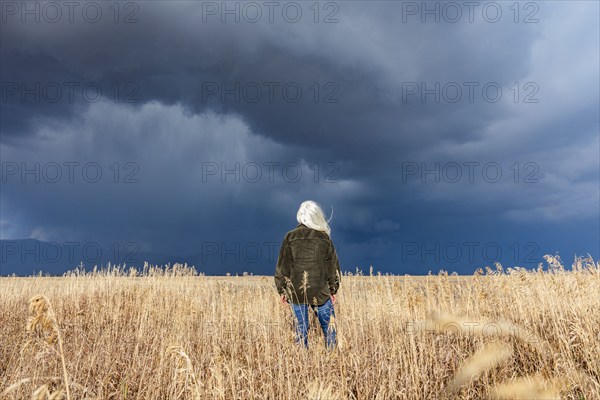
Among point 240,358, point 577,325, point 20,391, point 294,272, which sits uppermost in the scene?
point 294,272

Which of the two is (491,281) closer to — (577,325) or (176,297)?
(577,325)

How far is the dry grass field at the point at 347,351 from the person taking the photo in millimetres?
3922

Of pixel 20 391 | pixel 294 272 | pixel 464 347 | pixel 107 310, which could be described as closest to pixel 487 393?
pixel 464 347

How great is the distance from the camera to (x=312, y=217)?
5.67 meters

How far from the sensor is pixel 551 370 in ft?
15.6

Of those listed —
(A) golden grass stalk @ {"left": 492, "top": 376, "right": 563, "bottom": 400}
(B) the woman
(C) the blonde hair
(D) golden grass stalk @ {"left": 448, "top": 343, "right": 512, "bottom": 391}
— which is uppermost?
(C) the blonde hair

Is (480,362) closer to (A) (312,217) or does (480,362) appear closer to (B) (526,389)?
(B) (526,389)

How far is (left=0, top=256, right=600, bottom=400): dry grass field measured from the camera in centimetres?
392

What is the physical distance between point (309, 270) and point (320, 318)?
643mm

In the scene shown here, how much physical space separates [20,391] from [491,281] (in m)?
7.83

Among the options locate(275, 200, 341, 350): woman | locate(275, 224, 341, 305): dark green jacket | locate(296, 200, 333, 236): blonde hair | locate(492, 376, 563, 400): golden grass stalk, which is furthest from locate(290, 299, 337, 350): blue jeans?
locate(492, 376, 563, 400): golden grass stalk

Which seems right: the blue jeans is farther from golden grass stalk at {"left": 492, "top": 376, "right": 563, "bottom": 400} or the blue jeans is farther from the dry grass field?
golden grass stalk at {"left": 492, "top": 376, "right": 563, "bottom": 400}

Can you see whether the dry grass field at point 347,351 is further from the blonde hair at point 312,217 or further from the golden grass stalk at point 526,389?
the blonde hair at point 312,217

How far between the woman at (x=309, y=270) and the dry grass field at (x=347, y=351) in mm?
285
